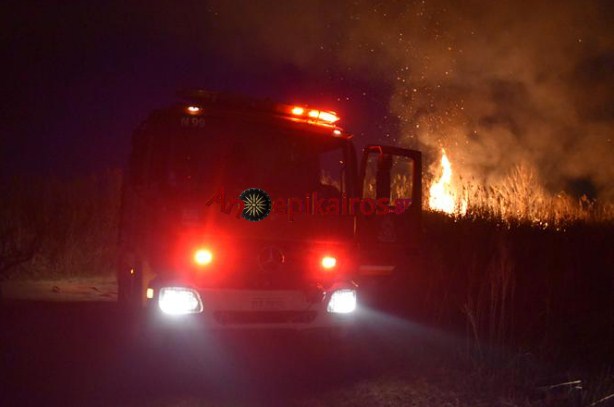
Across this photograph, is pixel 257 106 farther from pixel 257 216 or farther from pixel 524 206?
pixel 524 206

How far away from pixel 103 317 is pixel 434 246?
5.26 metres

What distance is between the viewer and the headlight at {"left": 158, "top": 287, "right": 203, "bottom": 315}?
5336 millimetres

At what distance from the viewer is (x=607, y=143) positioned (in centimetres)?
2545

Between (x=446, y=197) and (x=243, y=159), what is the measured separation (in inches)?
280

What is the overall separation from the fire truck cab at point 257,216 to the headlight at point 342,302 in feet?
0.04

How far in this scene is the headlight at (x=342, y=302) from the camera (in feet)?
19.6

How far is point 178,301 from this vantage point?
17.5 feet

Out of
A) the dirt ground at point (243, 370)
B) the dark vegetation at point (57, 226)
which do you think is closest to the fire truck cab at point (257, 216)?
the dirt ground at point (243, 370)

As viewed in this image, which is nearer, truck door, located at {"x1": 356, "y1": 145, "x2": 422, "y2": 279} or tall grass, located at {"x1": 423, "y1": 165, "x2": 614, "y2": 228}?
truck door, located at {"x1": 356, "y1": 145, "x2": 422, "y2": 279}

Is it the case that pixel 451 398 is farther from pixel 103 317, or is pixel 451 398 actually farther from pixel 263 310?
pixel 103 317

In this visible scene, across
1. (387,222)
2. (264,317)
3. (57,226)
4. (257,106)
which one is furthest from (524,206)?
(57,226)

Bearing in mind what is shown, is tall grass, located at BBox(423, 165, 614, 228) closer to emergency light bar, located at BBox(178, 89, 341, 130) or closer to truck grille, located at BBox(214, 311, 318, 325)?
emergency light bar, located at BBox(178, 89, 341, 130)

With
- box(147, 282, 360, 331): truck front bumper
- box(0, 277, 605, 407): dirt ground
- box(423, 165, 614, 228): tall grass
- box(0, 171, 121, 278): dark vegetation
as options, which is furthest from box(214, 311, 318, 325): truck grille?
box(0, 171, 121, 278): dark vegetation

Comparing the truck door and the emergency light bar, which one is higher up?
the emergency light bar
